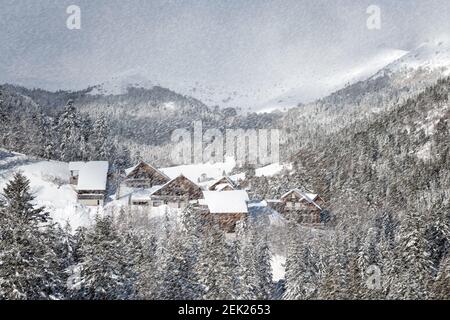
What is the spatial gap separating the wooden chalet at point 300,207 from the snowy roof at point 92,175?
2347cm

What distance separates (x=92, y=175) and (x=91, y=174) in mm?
354

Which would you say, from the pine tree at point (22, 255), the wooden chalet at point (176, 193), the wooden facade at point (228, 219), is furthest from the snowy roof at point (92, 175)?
the pine tree at point (22, 255)

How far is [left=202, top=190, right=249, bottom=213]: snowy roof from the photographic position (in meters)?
57.5

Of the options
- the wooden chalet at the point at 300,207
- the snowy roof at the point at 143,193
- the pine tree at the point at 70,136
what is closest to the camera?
the snowy roof at the point at 143,193

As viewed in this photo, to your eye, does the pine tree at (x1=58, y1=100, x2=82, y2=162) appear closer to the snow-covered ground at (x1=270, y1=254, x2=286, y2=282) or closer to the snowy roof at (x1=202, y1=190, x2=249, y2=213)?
the snowy roof at (x1=202, y1=190, x2=249, y2=213)

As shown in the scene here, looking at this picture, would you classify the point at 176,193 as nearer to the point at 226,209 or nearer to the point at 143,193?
the point at 143,193

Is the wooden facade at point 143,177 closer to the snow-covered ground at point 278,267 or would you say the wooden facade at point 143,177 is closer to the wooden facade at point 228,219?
the wooden facade at point 228,219

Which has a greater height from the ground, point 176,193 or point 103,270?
point 176,193

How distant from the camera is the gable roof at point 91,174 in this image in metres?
59.2

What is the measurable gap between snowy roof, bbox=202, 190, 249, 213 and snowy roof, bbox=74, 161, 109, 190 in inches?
469

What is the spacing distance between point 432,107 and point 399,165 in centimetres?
3928

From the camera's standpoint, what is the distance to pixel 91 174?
61.6m

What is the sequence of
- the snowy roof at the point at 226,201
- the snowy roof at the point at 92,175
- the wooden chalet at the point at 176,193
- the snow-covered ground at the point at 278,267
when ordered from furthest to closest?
the wooden chalet at the point at 176,193, the snowy roof at the point at 92,175, the snowy roof at the point at 226,201, the snow-covered ground at the point at 278,267

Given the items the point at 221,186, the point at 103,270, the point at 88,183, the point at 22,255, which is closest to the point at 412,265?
the point at 103,270
